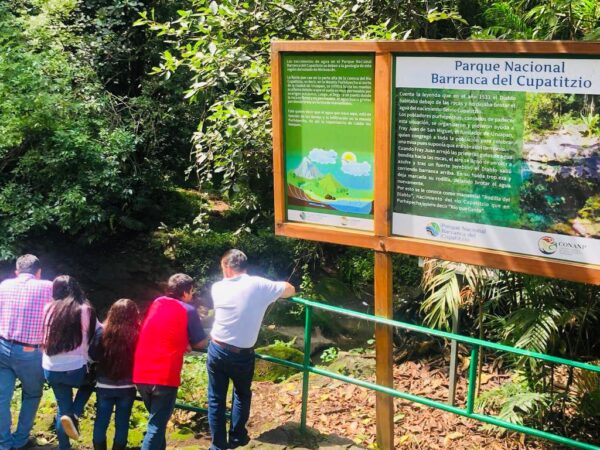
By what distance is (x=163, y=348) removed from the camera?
4.70 metres

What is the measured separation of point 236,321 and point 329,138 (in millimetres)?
1413

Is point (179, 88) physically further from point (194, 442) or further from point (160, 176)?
point (194, 442)

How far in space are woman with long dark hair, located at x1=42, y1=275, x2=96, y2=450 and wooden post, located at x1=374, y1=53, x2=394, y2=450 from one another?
2.01 m

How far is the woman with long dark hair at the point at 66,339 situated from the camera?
4840 millimetres

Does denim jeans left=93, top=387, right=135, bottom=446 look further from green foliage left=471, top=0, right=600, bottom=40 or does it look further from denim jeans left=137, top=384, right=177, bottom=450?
green foliage left=471, top=0, right=600, bottom=40

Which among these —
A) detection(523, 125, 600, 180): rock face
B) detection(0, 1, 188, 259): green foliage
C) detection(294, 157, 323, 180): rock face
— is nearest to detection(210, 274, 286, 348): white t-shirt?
detection(294, 157, 323, 180): rock face

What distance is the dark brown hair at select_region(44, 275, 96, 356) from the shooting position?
190 inches

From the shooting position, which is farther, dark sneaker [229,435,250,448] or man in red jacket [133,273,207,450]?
dark sneaker [229,435,250,448]

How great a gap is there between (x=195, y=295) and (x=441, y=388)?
5.79 meters

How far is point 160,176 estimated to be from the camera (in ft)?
42.4

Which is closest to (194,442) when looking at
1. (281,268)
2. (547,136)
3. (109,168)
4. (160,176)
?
(547,136)

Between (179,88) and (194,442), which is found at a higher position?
(179,88)

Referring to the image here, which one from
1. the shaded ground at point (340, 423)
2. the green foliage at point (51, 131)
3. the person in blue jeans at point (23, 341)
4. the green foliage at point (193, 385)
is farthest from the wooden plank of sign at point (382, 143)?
the green foliage at point (51, 131)

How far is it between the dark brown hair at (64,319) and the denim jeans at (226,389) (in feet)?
2.99
